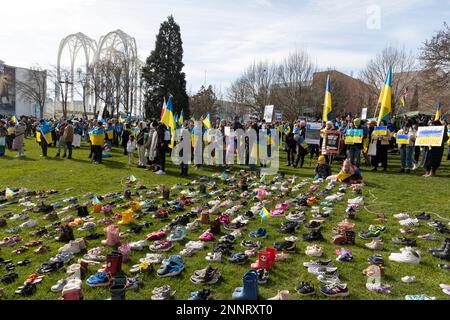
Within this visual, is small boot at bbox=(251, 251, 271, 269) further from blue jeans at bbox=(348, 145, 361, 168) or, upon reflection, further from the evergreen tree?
the evergreen tree

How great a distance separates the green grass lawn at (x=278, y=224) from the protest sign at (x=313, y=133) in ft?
5.95

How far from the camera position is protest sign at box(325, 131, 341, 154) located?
15.2 meters

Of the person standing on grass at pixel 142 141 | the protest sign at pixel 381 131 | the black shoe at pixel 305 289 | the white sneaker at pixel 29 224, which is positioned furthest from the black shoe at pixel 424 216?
the person standing on grass at pixel 142 141

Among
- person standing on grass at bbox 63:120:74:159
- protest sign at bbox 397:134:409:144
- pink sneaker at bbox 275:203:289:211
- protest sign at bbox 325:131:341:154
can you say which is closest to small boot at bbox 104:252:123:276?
pink sneaker at bbox 275:203:289:211

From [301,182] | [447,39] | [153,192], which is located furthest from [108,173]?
[447,39]

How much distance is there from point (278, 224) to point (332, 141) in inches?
347

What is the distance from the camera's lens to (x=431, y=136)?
13242 millimetres

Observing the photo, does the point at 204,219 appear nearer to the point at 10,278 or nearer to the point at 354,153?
the point at 10,278

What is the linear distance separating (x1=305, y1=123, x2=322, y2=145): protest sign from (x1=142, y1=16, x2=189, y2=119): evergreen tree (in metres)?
35.5

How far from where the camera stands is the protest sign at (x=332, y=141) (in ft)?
50.0

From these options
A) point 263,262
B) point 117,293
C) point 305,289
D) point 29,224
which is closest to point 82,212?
point 29,224

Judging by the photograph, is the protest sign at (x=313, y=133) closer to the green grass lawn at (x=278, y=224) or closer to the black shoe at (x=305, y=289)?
the green grass lawn at (x=278, y=224)
